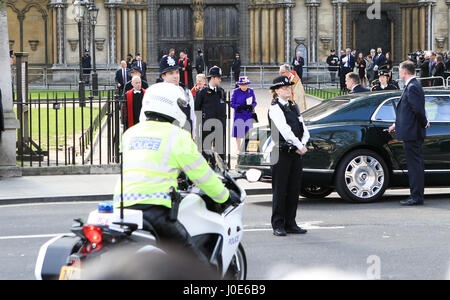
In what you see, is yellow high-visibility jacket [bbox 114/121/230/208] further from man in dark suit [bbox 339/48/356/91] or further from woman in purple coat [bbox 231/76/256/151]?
man in dark suit [bbox 339/48/356/91]

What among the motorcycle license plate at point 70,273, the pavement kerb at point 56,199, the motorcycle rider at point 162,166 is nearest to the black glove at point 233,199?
the motorcycle rider at point 162,166

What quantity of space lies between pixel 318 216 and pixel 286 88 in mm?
2132

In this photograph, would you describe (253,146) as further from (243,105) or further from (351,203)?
(243,105)

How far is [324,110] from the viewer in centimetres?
1259

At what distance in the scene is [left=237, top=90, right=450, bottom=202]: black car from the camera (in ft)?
38.7

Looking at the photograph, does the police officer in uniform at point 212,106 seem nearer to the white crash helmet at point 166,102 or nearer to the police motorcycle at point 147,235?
the police motorcycle at point 147,235

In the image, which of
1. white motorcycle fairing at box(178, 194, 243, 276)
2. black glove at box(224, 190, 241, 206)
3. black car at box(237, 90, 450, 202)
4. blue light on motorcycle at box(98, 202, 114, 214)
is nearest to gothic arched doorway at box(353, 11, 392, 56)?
black car at box(237, 90, 450, 202)

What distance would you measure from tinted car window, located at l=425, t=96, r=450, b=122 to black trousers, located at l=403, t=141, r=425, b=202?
846mm

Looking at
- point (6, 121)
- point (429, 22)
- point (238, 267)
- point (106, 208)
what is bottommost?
point (238, 267)

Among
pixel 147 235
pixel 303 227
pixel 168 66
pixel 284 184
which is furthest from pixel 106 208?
pixel 168 66

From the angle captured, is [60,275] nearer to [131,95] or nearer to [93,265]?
[93,265]

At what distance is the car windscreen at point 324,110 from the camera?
40.4ft

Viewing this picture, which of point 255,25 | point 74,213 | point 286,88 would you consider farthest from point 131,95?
point 255,25

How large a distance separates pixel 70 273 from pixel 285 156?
4922mm
